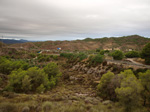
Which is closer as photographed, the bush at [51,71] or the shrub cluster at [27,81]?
the shrub cluster at [27,81]

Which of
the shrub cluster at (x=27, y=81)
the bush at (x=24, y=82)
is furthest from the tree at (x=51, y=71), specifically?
the bush at (x=24, y=82)

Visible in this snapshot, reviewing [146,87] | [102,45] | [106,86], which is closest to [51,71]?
[106,86]

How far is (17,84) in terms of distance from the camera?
15398 millimetres

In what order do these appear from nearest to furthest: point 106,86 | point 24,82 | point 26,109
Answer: point 26,109 < point 24,82 < point 106,86

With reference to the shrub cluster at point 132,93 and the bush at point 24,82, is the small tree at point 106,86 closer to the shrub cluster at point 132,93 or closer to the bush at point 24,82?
the shrub cluster at point 132,93

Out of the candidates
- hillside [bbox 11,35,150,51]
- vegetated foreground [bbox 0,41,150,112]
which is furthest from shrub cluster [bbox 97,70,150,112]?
hillside [bbox 11,35,150,51]

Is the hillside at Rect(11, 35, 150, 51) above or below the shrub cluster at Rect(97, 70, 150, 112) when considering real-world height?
above

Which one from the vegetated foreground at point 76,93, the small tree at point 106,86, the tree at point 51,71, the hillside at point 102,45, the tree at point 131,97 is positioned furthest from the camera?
the hillside at point 102,45

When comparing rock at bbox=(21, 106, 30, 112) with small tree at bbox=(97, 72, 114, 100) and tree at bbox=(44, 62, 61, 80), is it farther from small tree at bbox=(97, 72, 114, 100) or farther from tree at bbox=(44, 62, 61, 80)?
tree at bbox=(44, 62, 61, 80)

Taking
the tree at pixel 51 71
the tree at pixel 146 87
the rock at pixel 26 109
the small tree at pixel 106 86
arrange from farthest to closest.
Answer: the tree at pixel 51 71 < the small tree at pixel 106 86 < the tree at pixel 146 87 < the rock at pixel 26 109

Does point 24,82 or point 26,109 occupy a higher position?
point 24,82

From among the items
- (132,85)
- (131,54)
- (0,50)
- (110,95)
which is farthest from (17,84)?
(0,50)

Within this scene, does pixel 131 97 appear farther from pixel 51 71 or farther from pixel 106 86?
pixel 51 71

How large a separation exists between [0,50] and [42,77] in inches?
2193
